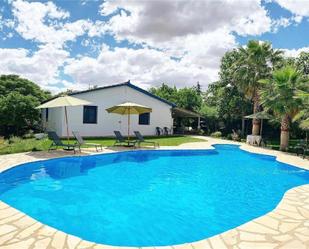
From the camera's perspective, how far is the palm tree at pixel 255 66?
2362 centimetres

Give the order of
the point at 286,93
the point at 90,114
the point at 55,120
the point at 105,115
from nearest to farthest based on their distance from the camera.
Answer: the point at 286,93 → the point at 90,114 → the point at 55,120 → the point at 105,115

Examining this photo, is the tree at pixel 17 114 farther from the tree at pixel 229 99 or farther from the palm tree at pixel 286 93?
the tree at pixel 229 99

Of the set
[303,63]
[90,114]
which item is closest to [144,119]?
[90,114]

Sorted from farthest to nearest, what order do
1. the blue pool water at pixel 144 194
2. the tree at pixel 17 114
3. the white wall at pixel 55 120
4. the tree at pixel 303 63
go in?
the tree at pixel 303 63
the tree at pixel 17 114
the white wall at pixel 55 120
the blue pool water at pixel 144 194

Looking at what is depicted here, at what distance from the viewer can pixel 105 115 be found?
23.8 m

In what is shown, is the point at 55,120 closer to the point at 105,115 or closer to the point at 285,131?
the point at 105,115

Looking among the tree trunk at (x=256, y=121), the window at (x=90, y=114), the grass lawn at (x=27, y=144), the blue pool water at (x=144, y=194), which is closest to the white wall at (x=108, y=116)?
the window at (x=90, y=114)

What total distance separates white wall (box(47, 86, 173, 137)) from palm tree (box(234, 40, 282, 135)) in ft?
25.9

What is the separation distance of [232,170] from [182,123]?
2369 cm

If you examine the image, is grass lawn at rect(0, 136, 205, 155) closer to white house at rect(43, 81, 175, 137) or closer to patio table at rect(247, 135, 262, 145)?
white house at rect(43, 81, 175, 137)

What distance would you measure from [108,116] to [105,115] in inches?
12.8

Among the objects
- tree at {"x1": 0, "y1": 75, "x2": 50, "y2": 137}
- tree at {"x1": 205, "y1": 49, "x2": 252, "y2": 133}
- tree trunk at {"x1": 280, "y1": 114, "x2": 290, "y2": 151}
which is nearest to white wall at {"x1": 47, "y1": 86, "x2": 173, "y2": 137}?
tree at {"x1": 0, "y1": 75, "x2": 50, "y2": 137}

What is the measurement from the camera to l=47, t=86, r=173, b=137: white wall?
72.6 ft

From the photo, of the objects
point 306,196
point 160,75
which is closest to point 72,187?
point 306,196
